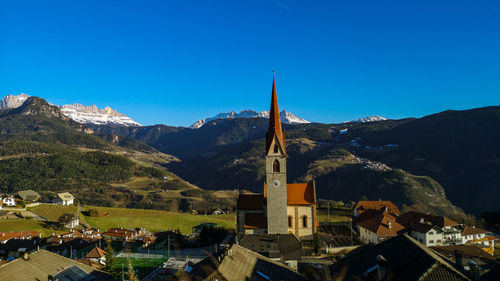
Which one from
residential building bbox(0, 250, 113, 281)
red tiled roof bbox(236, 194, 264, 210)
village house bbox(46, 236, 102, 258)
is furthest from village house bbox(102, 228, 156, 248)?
residential building bbox(0, 250, 113, 281)

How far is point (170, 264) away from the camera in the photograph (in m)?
40.8

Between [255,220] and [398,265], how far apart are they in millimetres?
39032

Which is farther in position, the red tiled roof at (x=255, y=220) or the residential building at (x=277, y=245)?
the red tiled roof at (x=255, y=220)

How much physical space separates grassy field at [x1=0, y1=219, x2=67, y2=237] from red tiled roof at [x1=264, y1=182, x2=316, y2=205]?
51.4 meters

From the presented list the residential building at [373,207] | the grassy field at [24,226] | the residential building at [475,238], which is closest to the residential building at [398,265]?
the residential building at [475,238]

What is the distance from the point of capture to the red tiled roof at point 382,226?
56138mm

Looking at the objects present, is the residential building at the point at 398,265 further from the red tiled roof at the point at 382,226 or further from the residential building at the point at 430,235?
the residential building at the point at 430,235

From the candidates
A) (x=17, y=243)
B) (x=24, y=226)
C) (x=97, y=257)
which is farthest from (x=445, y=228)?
(x=24, y=226)

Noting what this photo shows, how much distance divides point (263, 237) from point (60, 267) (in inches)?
1082

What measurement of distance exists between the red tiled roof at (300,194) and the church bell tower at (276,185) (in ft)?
7.76

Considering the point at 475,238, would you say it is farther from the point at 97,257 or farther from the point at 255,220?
the point at 97,257

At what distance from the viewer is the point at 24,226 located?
75000mm

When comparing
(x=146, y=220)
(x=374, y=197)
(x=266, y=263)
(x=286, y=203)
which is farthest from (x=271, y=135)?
(x=374, y=197)

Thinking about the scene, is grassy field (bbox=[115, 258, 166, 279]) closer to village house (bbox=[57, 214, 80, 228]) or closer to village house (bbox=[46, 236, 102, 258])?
village house (bbox=[46, 236, 102, 258])
